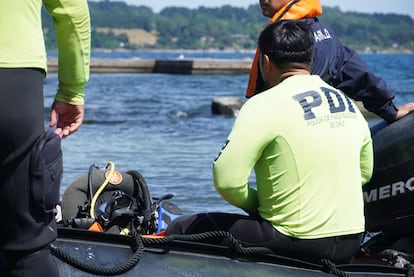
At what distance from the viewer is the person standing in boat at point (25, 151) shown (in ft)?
9.28

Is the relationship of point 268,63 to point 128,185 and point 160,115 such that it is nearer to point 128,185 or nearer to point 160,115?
point 128,185

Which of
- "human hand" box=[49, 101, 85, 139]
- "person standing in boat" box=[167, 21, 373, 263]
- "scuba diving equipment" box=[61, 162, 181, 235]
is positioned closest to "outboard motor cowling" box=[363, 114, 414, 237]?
"person standing in boat" box=[167, 21, 373, 263]

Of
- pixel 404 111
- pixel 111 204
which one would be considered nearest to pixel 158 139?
pixel 404 111

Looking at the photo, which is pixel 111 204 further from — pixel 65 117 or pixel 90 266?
pixel 65 117

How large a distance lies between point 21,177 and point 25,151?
0.08 meters

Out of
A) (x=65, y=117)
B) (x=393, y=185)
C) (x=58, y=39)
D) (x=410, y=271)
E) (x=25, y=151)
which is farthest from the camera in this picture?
(x=393, y=185)

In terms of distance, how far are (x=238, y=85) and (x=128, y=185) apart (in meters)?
33.5

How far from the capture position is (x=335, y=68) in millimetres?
4867

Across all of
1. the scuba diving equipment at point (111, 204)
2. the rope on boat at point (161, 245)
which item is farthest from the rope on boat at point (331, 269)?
the scuba diving equipment at point (111, 204)

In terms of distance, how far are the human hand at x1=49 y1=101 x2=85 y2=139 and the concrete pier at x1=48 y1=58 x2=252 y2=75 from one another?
3181cm

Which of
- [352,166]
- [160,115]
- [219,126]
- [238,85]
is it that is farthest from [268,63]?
[238,85]

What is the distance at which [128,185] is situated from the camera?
464 centimetres

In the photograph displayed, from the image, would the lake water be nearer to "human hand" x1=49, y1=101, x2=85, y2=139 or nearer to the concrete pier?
the concrete pier

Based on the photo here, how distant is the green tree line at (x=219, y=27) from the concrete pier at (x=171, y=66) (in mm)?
84411
